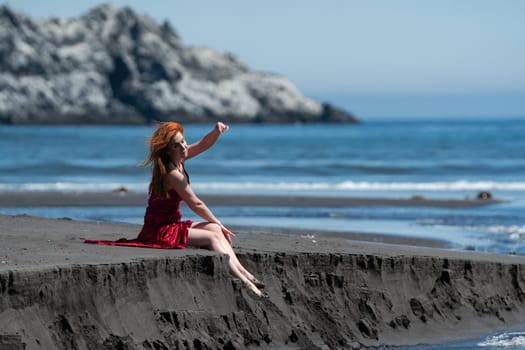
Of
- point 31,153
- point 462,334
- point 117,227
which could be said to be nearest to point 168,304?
point 462,334

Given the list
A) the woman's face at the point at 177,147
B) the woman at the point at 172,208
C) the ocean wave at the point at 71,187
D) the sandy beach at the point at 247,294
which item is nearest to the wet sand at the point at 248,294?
the sandy beach at the point at 247,294

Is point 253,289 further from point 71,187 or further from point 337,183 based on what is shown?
point 337,183

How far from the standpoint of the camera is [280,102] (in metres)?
168

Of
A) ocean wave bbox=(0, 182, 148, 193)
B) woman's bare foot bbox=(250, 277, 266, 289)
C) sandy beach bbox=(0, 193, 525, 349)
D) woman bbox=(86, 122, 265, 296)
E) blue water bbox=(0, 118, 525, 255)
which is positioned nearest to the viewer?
sandy beach bbox=(0, 193, 525, 349)

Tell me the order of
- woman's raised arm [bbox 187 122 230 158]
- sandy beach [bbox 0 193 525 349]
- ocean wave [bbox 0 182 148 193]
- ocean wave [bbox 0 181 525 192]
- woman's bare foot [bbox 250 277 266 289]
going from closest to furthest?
1. sandy beach [bbox 0 193 525 349]
2. woman's bare foot [bbox 250 277 266 289]
3. woman's raised arm [bbox 187 122 230 158]
4. ocean wave [bbox 0 182 148 193]
5. ocean wave [bbox 0 181 525 192]

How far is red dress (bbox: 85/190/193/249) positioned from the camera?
9406 millimetres

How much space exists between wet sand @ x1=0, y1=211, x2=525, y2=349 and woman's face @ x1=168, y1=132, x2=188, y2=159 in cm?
86

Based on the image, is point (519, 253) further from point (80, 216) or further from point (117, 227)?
point (80, 216)

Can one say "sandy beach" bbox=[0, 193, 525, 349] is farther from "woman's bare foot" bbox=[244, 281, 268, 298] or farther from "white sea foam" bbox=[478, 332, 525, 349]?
"white sea foam" bbox=[478, 332, 525, 349]

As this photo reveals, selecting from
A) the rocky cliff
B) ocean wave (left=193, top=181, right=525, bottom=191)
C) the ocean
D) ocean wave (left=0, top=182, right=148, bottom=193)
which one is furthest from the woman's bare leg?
the rocky cliff

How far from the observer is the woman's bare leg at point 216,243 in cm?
914

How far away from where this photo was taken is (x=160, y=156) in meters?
9.46

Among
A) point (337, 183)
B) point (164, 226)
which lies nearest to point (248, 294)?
point (164, 226)

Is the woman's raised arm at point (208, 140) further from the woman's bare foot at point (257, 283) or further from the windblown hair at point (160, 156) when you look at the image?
the woman's bare foot at point (257, 283)
